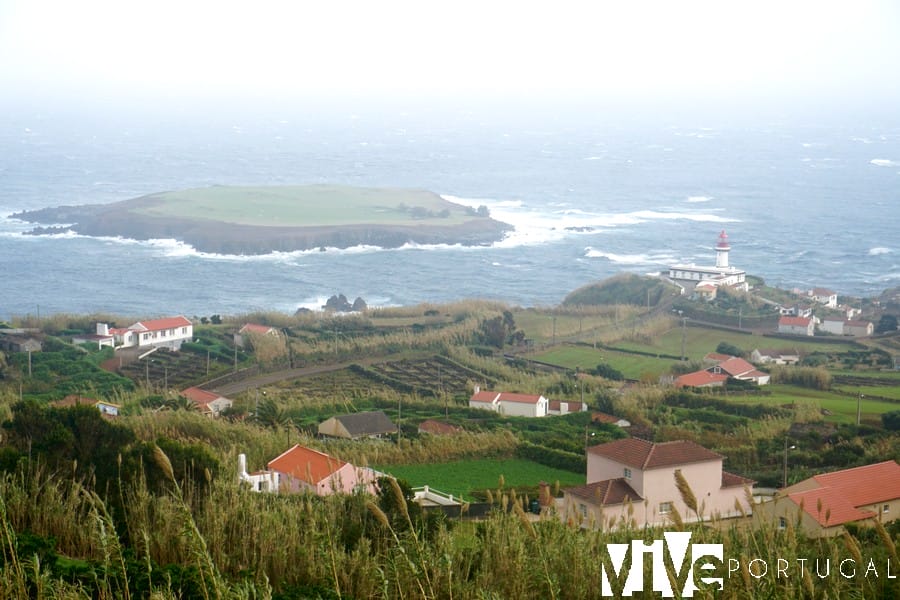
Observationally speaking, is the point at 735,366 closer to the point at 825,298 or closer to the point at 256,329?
the point at 256,329

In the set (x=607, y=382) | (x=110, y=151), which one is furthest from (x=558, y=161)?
(x=607, y=382)

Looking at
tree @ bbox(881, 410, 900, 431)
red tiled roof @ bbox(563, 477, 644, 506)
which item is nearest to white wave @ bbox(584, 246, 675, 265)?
tree @ bbox(881, 410, 900, 431)

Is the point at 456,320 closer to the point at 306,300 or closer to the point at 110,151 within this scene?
the point at 306,300

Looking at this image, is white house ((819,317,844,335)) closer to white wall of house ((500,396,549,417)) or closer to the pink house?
white wall of house ((500,396,549,417))

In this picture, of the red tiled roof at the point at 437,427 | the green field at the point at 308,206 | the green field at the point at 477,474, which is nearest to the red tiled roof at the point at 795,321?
the red tiled roof at the point at 437,427

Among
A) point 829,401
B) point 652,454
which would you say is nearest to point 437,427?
point 652,454
